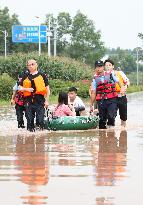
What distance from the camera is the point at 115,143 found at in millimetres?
11430

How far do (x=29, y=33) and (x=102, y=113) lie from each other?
51.4 m

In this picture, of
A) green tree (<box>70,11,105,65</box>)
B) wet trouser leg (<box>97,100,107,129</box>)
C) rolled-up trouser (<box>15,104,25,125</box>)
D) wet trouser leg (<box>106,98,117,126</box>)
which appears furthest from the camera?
green tree (<box>70,11,105,65</box>)

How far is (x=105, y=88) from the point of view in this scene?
14.5 meters

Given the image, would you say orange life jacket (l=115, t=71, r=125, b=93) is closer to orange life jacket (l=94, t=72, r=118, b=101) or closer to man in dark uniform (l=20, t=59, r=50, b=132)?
orange life jacket (l=94, t=72, r=118, b=101)

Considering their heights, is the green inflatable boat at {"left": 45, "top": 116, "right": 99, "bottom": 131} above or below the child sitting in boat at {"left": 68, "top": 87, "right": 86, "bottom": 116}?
below

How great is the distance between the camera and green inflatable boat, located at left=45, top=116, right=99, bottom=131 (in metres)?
14.4

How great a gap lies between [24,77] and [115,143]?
3.26 metres

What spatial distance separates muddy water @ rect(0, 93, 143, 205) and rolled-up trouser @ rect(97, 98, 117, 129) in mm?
1730

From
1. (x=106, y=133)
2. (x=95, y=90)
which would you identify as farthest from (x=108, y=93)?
(x=106, y=133)

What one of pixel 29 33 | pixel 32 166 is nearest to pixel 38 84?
pixel 32 166

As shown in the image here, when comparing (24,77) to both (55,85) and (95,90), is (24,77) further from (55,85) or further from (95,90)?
(55,85)

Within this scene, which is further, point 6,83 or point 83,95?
point 83,95

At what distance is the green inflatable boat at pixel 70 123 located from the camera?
1442 centimetres

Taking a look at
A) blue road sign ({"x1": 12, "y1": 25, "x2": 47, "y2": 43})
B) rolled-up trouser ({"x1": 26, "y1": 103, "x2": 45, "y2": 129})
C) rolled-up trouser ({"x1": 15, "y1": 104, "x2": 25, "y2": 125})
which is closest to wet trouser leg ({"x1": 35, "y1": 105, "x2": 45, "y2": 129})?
rolled-up trouser ({"x1": 26, "y1": 103, "x2": 45, "y2": 129})
